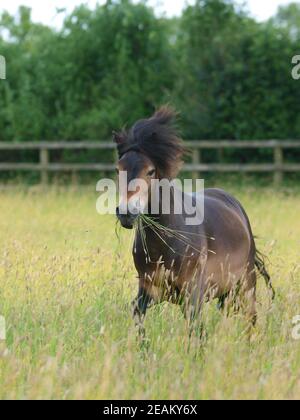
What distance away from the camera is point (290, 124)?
17.2 meters

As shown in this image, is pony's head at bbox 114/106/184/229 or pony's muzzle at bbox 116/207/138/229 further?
pony's head at bbox 114/106/184/229

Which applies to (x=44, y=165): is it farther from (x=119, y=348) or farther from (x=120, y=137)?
(x=119, y=348)

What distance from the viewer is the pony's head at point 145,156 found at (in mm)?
4480

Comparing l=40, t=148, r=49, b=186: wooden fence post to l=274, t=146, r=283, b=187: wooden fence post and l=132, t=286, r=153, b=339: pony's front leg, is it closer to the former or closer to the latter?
l=274, t=146, r=283, b=187: wooden fence post

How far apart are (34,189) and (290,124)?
587cm

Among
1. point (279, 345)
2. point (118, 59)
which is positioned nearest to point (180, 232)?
point (279, 345)

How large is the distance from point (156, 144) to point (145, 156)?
0.51 feet

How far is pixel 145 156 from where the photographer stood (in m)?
4.77

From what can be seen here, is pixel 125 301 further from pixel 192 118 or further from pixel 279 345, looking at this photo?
pixel 192 118

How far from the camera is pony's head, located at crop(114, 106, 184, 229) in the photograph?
4480 mm

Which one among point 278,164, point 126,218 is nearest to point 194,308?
point 126,218

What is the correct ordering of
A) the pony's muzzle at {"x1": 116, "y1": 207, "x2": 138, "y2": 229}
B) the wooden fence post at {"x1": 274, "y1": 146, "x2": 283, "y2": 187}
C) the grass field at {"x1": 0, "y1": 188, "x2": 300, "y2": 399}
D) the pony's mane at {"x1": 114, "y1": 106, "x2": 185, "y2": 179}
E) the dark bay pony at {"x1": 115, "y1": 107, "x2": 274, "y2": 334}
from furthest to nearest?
the wooden fence post at {"x1": 274, "y1": 146, "x2": 283, "y2": 187} < the pony's mane at {"x1": 114, "y1": 106, "x2": 185, "y2": 179} < the dark bay pony at {"x1": 115, "y1": 107, "x2": 274, "y2": 334} < the pony's muzzle at {"x1": 116, "y1": 207, "x2": 138, "y2": 229} < the grass field at {"x1": 0, "y1": 188, "x2": 300, "y2": 399}

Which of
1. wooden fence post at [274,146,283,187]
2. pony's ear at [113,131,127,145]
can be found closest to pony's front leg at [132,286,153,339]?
pony's ear at [113,131,127,145]

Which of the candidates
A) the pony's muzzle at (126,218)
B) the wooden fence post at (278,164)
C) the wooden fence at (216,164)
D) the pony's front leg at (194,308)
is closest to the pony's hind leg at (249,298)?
the pony's front leg at (194,308)
